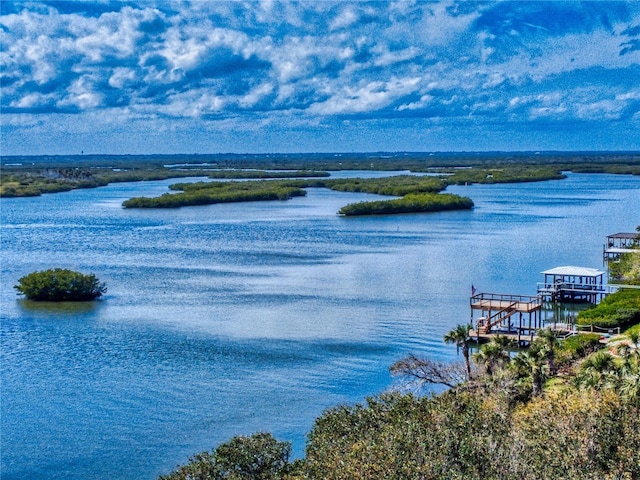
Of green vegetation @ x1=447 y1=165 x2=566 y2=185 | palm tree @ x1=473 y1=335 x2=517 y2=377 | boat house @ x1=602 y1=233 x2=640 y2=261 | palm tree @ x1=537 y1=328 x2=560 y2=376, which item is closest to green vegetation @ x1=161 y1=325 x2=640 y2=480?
palm tree @ x1=473 y1=335 x2=517 y2=377

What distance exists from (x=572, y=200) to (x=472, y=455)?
11026cm

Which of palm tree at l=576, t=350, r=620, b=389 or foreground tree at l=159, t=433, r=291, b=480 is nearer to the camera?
foreground tree at l=159, t=433, r=291, b=480

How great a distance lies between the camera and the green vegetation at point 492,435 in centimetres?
1942

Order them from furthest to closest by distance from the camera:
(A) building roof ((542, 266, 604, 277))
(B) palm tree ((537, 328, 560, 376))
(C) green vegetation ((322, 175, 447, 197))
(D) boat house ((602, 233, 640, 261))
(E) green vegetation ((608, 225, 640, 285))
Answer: (C) green vegetation ((322, 175, 447, 197)) < (D) boat house ((602, 233, 640, 261)) < (E) green vegetation ((608, 225, 640, 285)) < (A) building roof ((542, 266, 604, 277)) < (B) palm tree ((537, 328, 560, 376))

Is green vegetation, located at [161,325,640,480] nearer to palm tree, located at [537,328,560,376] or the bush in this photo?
palm tree, located at [537,328,560,376]

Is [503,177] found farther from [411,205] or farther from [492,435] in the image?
[492,435]

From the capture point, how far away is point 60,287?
5472cm

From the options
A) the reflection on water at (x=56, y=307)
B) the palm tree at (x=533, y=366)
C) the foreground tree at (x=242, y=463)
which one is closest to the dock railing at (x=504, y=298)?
Answer: the palm tree at (x=533, y=366)

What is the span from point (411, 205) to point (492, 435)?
9281cm

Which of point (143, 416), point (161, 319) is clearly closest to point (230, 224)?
point (161, 319)

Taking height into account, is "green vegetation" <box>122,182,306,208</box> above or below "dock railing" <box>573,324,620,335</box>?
above

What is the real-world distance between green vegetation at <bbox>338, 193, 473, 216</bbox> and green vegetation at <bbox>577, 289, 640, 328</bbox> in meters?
61.4

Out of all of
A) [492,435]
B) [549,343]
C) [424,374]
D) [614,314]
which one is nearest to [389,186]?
[614,314]

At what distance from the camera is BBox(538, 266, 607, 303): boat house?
52406 mm
